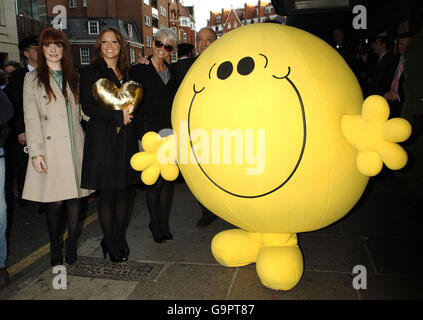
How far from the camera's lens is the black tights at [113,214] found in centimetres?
328

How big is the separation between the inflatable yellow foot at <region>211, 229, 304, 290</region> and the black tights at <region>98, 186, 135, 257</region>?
97 centimetres

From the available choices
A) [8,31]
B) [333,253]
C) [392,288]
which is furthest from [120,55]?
[8,31]

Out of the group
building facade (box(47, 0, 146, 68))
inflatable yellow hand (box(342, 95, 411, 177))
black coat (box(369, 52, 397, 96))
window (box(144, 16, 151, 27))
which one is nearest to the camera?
inflatable yellow hand (box(342, 95, 411, 177))

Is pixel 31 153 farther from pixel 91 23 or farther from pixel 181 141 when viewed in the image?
pixel 91 23

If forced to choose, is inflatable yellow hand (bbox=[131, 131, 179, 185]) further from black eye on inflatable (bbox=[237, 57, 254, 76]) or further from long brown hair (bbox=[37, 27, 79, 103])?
long brown hair (bbox=[37, 27, 79, 103])

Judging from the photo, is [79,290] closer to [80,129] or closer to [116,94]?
[80,129]

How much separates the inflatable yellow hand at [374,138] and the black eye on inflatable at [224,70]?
814 millimetres

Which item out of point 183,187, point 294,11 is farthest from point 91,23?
point 294,11

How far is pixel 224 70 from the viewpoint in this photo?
7.98 feet

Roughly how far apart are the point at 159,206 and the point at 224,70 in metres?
1.90

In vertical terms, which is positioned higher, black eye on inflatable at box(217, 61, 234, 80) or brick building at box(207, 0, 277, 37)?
brick building at box(207, 0, 277, 37)

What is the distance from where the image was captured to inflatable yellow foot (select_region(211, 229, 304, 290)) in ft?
8.70

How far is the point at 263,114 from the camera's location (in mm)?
2227

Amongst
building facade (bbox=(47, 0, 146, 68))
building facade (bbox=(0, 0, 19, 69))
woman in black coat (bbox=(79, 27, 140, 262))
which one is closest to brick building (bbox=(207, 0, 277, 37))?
building facade (bbox=(47, 0, 146, 68))
